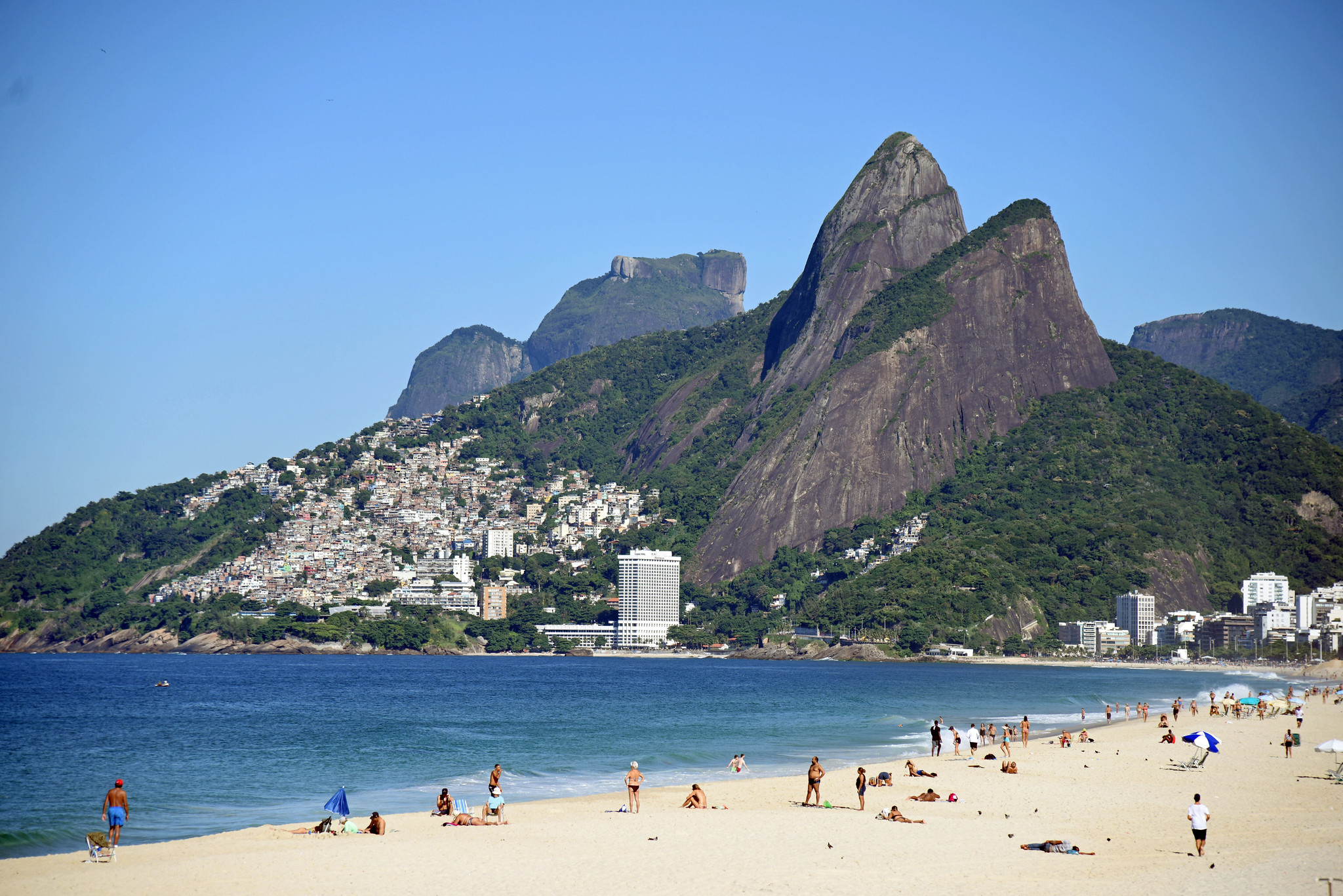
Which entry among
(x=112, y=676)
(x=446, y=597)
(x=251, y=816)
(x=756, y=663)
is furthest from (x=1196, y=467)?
(x=251, y=816)

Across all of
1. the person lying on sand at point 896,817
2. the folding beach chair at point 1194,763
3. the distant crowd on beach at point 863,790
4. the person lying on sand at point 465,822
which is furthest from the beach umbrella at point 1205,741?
the person lying on sand at point 465,822

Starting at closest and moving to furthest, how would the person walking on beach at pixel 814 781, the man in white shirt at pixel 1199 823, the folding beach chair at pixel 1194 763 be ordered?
the man in white shirt at pixel 1199 823 < the person walking on beach at pixel 814 781 < the folding beach chair at pixel 1194 763

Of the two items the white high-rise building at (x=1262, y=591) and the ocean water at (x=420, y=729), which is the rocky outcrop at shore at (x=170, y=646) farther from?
the white high-rise building at (x=1262, y=591)

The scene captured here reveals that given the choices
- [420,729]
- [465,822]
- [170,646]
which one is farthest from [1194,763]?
[170,646]

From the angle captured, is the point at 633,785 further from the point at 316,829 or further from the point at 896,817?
the point at 316,829

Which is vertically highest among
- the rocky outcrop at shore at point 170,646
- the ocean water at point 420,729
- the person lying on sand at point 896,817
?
the person lying on sand at point 896,817

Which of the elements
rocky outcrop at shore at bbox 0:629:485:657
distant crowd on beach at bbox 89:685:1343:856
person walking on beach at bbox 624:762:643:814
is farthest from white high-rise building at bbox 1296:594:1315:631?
person walking on beach at bbox 624:762:643:814
